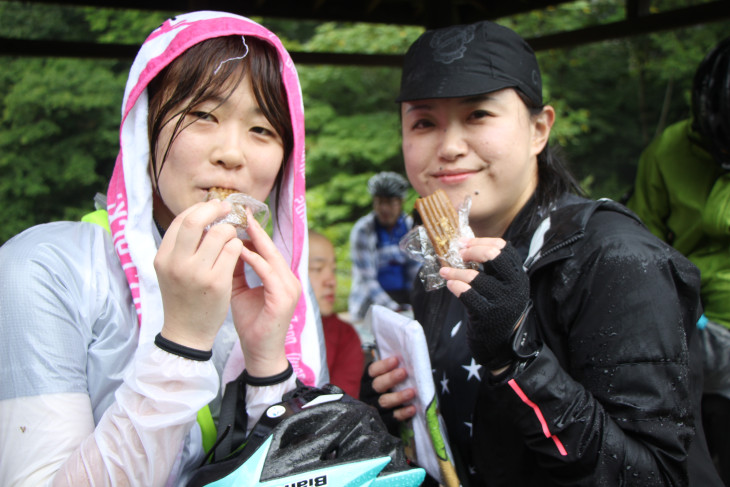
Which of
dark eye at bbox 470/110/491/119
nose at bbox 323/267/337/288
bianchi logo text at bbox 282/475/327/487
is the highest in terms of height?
dark eye at bbox 470/110/491/119

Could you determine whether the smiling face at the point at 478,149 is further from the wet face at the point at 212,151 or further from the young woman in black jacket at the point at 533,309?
the wet face at the point at 212,151

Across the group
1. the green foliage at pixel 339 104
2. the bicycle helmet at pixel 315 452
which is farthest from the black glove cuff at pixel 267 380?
the green foliage at pixel 339 104

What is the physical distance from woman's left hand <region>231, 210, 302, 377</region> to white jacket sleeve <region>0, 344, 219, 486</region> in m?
0.34

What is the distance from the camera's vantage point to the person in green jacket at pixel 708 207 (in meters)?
2.93

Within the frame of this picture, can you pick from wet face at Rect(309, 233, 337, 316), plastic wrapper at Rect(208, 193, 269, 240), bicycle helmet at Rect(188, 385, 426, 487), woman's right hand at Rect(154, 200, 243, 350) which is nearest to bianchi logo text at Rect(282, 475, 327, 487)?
bicycle helmet at Rect(188, 385, 426, 487)

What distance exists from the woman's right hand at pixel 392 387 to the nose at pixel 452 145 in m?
0.80

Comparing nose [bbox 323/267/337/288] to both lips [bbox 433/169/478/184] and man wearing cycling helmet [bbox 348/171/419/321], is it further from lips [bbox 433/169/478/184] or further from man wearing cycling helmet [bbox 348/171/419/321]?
lips [bbox 433/169/478/184]

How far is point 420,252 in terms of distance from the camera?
6.84 ft

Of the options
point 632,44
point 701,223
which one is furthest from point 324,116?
point 701,223

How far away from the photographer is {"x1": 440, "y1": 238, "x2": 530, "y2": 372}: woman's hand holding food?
157 cm

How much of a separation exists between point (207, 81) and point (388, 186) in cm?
587

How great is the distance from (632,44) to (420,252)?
14986 mm

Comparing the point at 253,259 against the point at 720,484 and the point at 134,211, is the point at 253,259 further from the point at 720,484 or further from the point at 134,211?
the point at 720,484

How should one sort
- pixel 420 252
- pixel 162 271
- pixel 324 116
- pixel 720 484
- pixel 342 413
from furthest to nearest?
pixel 324 116 < pixel 420 252 < pixel 720 484 < pixel 342 413 < pixel 162 271
